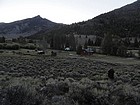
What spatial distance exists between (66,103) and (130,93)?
3.68m

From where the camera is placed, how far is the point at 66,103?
33.8 feet

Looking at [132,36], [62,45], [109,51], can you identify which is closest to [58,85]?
[109,51]

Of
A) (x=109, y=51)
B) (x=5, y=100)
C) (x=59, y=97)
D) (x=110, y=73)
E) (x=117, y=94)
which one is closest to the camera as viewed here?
(x=5, y=100)

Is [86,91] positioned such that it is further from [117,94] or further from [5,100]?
[5,100]

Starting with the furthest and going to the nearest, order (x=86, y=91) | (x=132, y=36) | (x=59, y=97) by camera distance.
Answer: (x=132, y=36) < (x=86, y=91) < (x=59, y=97)

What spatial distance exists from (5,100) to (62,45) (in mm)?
116399

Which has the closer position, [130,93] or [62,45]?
[130,93]

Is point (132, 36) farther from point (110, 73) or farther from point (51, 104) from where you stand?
point (51, 104)

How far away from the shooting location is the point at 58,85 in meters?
13.1

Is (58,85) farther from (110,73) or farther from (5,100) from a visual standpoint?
(110,73)

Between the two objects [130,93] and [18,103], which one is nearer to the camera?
[18,103]

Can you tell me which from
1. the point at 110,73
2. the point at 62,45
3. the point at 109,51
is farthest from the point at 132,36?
the point at 110,73

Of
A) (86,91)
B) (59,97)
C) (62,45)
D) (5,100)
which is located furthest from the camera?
(62,45)

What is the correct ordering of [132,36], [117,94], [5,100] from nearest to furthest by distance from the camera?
1. [5,100]
2. [117,94]
3. [132,36]
